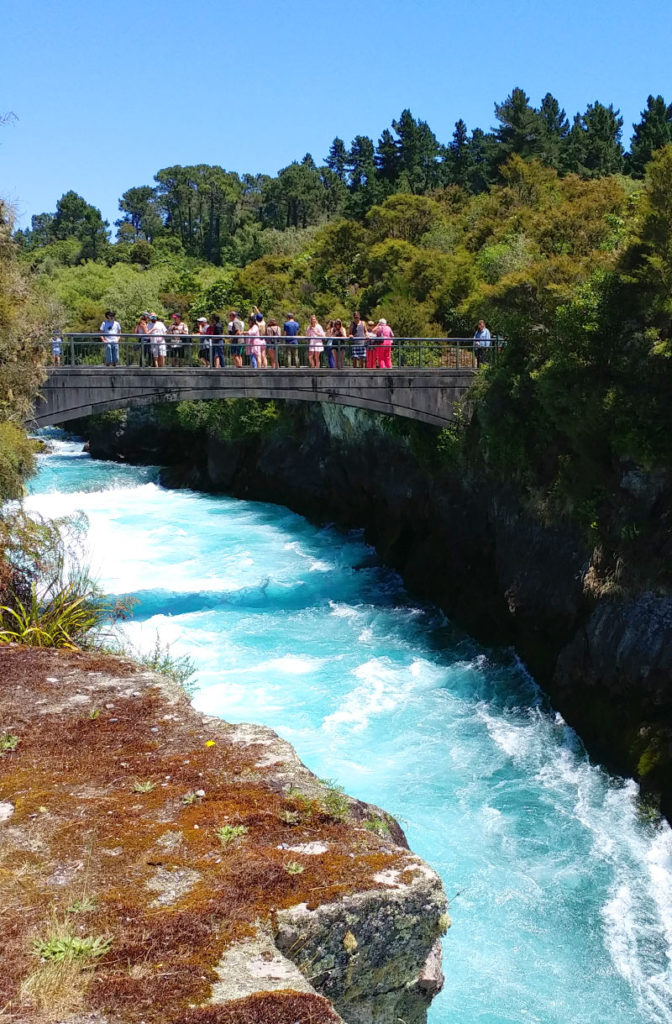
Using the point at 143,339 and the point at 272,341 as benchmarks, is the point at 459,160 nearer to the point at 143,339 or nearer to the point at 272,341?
the point at 272,341

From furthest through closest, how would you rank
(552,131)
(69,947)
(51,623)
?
(552,131) → (51,623) → (69,947)

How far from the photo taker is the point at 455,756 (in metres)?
16.1

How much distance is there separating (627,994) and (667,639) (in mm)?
6241

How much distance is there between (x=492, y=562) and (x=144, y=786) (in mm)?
16593

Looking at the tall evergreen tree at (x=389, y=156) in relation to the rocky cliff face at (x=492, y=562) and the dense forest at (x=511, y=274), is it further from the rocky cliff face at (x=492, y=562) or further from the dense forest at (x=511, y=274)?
the rocky cliff face at (x=492, y=562)

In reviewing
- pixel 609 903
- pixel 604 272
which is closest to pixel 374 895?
pixel 609 903

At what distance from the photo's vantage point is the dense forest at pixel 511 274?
16859 millimetres

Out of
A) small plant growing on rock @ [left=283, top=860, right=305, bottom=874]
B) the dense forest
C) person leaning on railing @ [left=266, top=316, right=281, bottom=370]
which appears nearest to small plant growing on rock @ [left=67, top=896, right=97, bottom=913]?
small plant growing on rock @ [left=283, top=860, right=305, bottom=874]

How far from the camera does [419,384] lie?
24.7 meters

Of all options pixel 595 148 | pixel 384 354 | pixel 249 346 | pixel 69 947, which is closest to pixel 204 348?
pixel 249 346

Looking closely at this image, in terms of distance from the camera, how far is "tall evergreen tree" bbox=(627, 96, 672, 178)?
52.8 m

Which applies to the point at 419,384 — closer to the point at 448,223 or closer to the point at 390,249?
the point at 390,249

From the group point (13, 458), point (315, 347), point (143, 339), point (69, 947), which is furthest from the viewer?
point (315, 347)

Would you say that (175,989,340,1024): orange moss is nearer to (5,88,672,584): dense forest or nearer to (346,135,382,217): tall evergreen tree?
(5,88,672,584): dense forest
